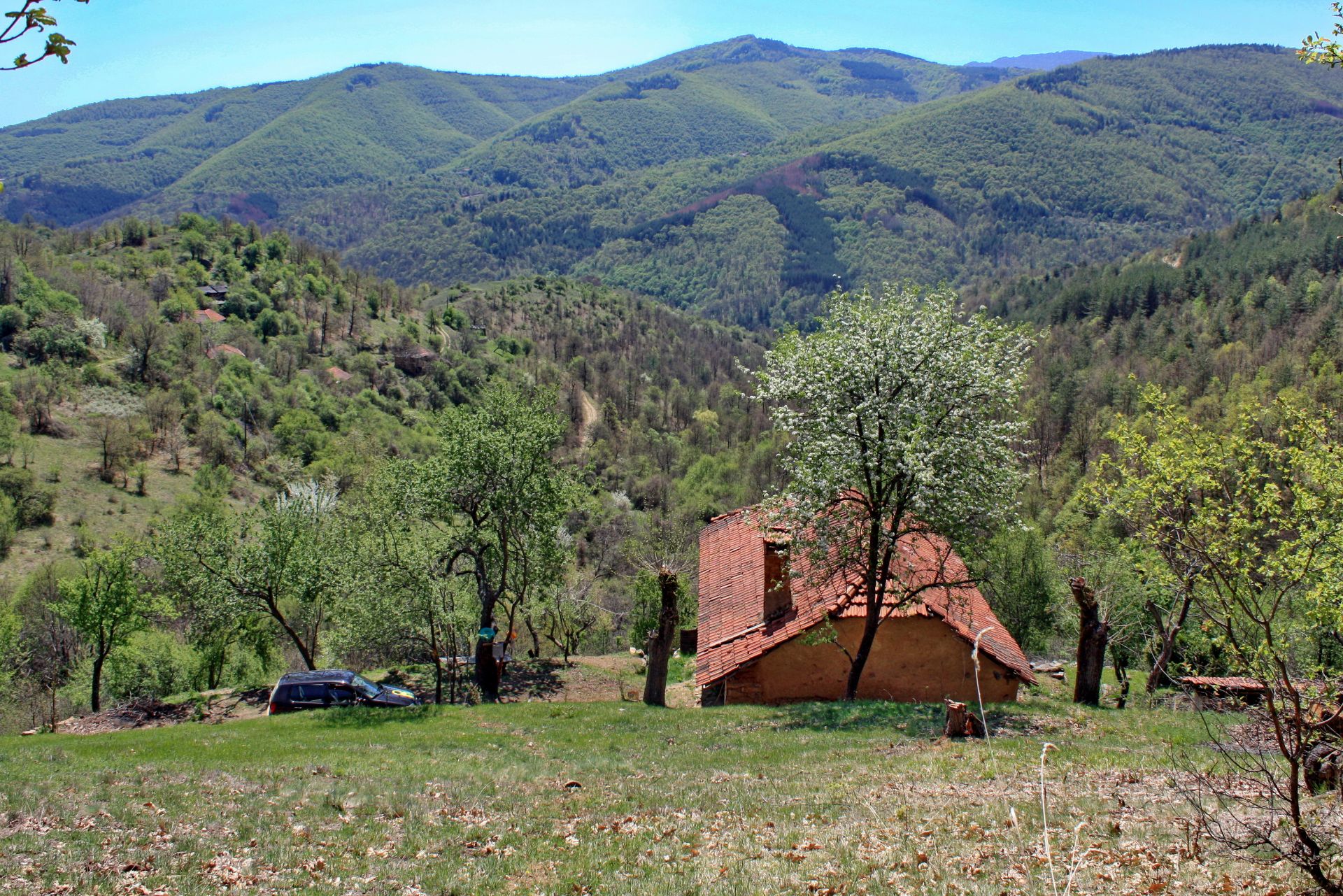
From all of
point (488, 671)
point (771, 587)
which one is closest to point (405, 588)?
point (488, 671)

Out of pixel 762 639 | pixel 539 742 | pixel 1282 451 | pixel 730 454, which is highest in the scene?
pixel 730 454

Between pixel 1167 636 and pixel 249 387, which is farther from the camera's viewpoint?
pixel 249 387

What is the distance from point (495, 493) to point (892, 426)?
12209 millimetres

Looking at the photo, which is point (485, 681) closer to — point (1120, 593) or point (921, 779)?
point (921, 779)

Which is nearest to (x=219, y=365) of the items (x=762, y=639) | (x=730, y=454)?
(x=730, y=454)

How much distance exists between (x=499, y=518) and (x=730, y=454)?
82.6 metres

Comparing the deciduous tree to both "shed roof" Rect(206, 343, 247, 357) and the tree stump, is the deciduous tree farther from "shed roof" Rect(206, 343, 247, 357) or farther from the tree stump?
"shed roof" Rect(206, 343, 247, 357)

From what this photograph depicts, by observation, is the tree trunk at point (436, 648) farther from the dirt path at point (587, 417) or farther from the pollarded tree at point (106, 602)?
the dirt path at point (587, 417)

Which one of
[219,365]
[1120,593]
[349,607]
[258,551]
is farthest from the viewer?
[219,365]

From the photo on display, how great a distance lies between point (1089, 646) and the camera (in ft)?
57.6

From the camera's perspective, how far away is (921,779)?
10992mm

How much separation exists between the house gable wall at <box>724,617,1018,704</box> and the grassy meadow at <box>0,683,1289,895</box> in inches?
193

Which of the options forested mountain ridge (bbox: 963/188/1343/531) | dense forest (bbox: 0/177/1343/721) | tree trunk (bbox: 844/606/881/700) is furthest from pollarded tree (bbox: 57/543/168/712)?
forested mountain ridge (bbox: 963/188/1343/531)

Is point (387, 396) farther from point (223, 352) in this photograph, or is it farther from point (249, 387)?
point (223, 352)
